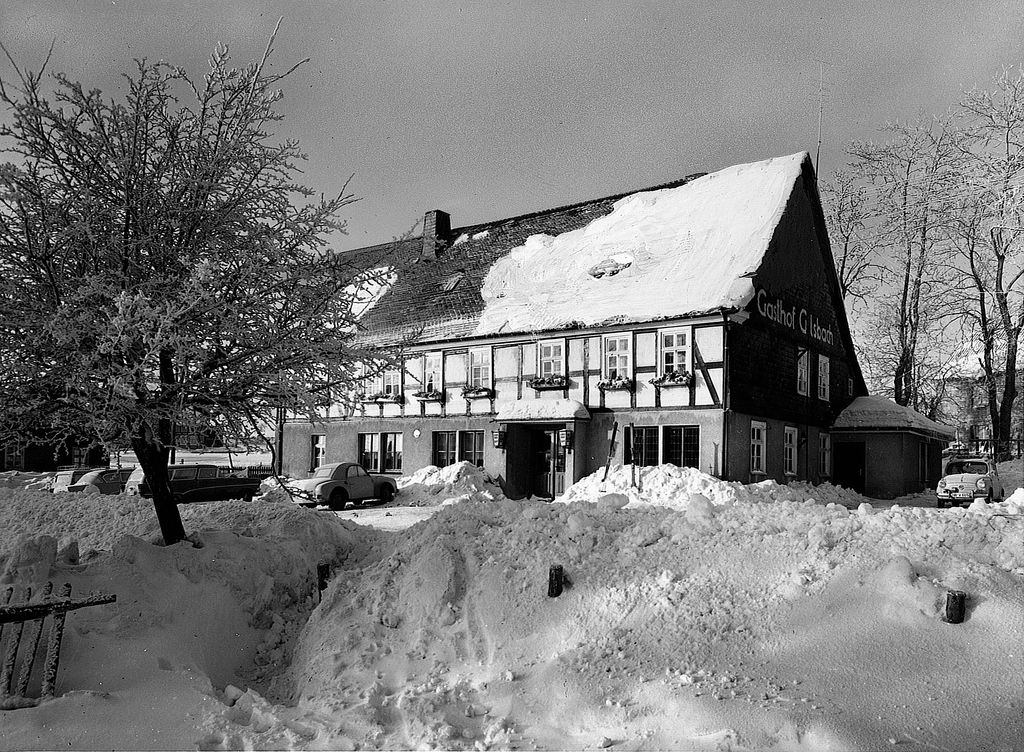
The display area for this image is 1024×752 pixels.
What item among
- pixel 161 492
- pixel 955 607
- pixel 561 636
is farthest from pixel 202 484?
pixel 955 607

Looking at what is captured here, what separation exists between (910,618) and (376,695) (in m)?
4.52

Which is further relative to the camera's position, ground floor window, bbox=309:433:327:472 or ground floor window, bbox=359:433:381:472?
ground floor window, bbox=309:433:327:472

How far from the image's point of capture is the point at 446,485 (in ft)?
72.9

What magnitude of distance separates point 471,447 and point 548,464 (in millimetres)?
2764

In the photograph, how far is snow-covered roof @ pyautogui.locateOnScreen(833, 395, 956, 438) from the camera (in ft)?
81.0

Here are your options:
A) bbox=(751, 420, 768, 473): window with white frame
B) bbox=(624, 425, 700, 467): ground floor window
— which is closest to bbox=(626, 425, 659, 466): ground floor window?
bbox=(624, 425, 700, 467): ground floor window

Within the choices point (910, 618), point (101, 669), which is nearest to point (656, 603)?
point (910, 618)

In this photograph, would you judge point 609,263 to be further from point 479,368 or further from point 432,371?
point 432,371

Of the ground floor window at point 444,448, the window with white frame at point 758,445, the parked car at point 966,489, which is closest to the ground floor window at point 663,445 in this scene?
the window with white frame at point 758,445

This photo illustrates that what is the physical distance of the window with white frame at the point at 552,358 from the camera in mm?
22266

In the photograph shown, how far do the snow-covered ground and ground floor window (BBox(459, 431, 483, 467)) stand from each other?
1392 cm

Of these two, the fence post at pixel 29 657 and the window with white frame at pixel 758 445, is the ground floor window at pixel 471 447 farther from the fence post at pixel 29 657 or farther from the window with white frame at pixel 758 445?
the fence post at pixel 29 657

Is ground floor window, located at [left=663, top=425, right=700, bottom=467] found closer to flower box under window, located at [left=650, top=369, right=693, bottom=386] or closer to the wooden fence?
flower box under window, located at [left=650, top=369, right=693, bottom=386]

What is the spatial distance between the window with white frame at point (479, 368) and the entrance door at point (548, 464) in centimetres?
247
